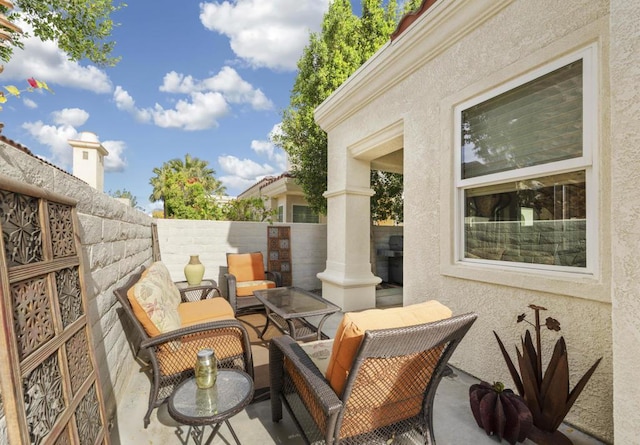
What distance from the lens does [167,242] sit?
584 centimetres

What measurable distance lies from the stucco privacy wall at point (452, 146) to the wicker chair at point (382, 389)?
1093 millimetres

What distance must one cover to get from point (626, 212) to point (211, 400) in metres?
2.51

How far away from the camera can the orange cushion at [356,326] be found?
57.3 inches

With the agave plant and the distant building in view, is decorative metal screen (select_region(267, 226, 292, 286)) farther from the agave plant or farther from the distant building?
the agave plant

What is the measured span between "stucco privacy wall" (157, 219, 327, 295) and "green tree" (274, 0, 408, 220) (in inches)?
57.7

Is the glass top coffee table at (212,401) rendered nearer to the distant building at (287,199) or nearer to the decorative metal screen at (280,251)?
the decorative metal screen at (280,251)

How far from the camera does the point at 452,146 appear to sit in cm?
306

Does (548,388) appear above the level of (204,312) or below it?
below

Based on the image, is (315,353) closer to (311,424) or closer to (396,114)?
(311,424)

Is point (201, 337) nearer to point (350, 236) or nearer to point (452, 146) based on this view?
point (452, 146)

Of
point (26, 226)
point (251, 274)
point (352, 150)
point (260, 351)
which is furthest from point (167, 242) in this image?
point (26, 226)

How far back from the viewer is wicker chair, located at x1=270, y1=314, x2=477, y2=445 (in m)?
1.40

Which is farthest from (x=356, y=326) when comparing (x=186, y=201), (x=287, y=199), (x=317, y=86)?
(x=287, y=199)

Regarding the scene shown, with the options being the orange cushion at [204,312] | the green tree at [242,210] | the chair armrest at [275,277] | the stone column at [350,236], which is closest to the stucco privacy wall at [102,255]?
the orange cushion at [204,312]
